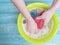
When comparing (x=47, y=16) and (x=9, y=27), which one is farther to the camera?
(x=9, y=27)

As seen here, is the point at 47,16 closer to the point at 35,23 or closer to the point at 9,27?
the point at 35,23

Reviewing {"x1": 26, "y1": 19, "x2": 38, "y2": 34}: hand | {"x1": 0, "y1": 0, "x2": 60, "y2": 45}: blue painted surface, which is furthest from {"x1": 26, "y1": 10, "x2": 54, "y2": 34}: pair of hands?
{"x1": 0, "y1": 0, "x2": 60, "y2": 45}: blue painted surface

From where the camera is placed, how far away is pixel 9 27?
112 centimetres

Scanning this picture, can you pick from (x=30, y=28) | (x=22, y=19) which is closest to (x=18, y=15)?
(x=22, y=19)

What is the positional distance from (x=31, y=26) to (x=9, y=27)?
20 centimetres

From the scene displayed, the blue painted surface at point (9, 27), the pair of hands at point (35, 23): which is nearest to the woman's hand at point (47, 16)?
the pair of hands at point (35, 23)

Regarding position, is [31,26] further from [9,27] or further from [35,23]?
[9,27]

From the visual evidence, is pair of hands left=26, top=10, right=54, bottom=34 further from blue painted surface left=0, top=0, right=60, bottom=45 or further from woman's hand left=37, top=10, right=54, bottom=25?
blue painted surface left=0, top=0, right=60, bottom=45

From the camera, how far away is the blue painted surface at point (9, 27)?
1100 millimetres

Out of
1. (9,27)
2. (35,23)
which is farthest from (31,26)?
(9,27)

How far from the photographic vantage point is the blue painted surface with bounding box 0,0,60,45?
43.3 inches

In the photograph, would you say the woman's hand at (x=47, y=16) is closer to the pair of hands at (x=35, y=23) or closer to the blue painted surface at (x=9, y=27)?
the pair of hands at (x=35, y=23)

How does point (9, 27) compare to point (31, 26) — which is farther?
point (9, 27)

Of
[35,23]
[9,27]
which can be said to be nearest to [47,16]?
[35,23]
